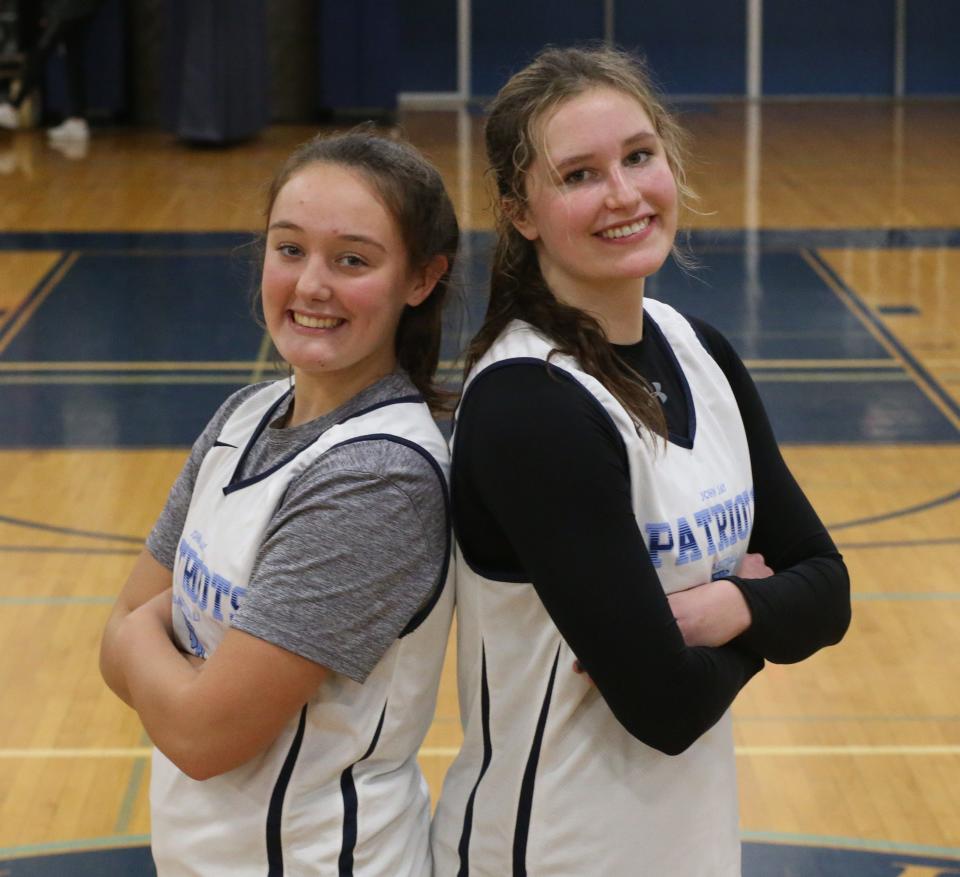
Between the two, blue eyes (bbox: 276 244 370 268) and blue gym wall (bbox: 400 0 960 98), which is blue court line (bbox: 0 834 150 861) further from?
blue gym wall (bbox: 400 0 960 98)

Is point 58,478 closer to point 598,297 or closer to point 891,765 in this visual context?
point 891,765

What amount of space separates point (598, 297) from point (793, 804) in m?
1.67

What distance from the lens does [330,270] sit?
1589 millimetres

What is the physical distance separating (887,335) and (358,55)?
712cm

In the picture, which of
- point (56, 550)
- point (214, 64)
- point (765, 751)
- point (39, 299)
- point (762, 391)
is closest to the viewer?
point (765, 751)

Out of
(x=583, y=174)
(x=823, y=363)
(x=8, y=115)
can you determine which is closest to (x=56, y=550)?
(x=583, y=174)

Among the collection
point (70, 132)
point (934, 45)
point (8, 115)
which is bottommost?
point (70, 132)

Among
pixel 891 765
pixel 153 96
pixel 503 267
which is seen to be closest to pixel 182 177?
pixel 153 96

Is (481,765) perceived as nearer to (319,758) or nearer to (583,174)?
(319,758)

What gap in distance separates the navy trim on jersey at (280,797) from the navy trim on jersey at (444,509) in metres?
0.14

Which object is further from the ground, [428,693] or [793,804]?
[428,693]

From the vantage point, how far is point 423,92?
14.2 metres

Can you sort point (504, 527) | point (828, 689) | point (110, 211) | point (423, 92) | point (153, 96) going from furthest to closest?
point (423, 92) < point (153, 96) < point (110, 211) < point (828, 689) < point (504, 527)

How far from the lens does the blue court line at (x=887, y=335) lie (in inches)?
223
